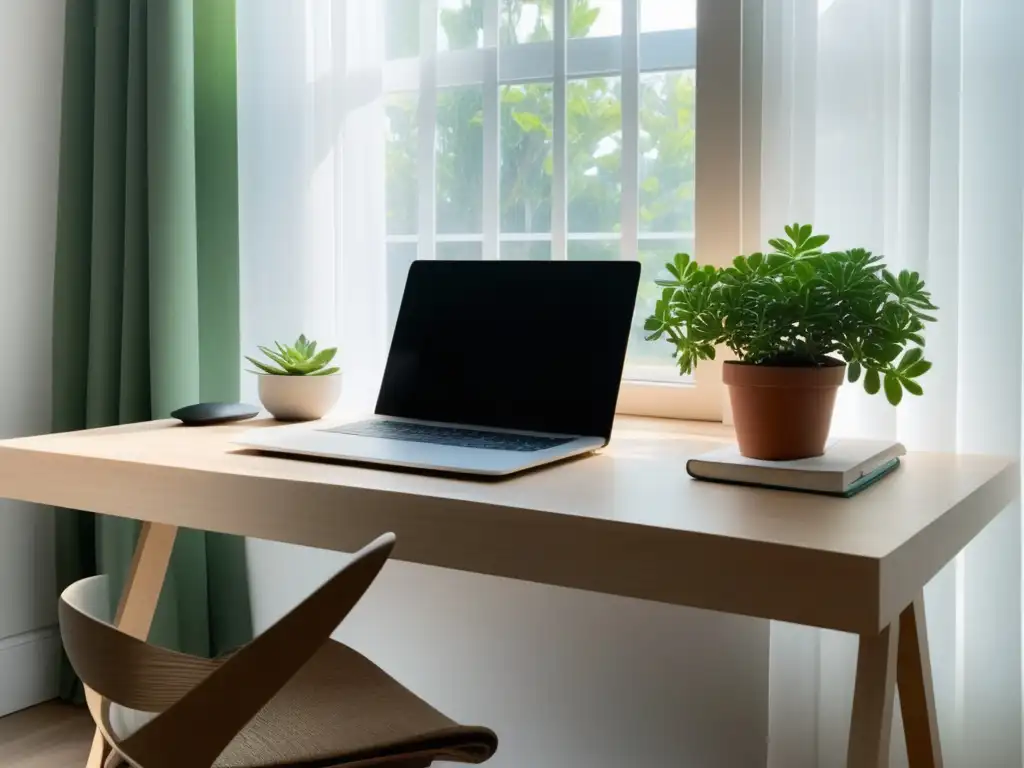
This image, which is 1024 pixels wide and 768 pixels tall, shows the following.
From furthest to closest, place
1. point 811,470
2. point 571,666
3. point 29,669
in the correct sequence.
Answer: point 29,669, point 571,666, point 811,470

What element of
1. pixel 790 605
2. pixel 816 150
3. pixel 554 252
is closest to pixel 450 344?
pixel 554 252

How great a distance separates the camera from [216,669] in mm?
802

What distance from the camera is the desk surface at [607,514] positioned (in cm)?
87

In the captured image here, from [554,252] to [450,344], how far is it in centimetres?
31

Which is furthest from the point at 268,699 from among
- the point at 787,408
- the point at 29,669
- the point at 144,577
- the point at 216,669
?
the point at 29,669

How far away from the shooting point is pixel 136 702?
881 millimetres

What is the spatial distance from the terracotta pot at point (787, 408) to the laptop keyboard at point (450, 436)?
0.81 feet

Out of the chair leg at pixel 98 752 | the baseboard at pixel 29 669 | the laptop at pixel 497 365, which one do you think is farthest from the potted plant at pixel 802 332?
the baseboard at pixel 29 669

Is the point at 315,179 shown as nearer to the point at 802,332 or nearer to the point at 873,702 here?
the point at 802,332

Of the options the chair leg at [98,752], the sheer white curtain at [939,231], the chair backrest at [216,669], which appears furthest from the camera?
the chair leg at [98,752]

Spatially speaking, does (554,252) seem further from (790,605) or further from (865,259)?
(790,605)

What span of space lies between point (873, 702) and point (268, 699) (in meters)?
0.52

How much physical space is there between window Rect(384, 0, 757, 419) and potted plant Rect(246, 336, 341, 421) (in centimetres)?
26

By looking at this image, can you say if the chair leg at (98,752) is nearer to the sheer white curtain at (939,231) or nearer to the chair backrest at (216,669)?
the chair backrest at (216,669)
